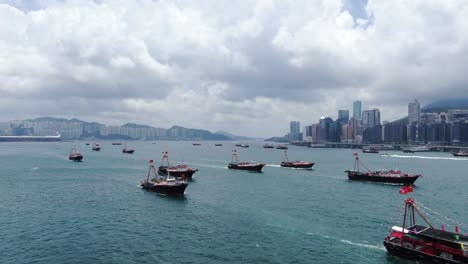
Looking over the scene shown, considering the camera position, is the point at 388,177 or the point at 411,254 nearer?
the point at 411,254

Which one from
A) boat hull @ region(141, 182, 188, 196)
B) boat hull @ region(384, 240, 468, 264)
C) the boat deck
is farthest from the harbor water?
the boat deck

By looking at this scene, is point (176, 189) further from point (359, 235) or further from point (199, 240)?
point (359, 235)

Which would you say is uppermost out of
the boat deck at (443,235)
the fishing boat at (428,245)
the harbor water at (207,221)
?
the boat deck at (443,235)

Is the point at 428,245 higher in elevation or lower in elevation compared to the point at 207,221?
higher

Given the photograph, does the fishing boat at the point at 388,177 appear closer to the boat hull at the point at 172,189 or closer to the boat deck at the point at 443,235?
the boat hull at the point at 172,189

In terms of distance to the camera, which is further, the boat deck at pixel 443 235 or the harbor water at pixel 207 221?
the harbor water at pixel 207 221

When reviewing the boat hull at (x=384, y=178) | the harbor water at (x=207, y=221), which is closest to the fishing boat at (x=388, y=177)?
the boat hull at (x=384, y=178)

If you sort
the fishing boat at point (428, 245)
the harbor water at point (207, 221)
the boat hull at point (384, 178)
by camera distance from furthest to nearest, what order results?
the boat hull at point (384, 178) → the harbor water at point (207, 221) → the fishing boat at point (428, 245)

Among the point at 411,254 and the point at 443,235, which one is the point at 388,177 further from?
the point at 411,254

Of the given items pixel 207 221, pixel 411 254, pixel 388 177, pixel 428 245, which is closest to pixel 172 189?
pixel 207 221

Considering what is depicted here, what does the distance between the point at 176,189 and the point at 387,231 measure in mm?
43042

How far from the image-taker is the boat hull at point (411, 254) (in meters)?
35.7

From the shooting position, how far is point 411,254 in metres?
37.7

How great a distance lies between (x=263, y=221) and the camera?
52531 millimetres
